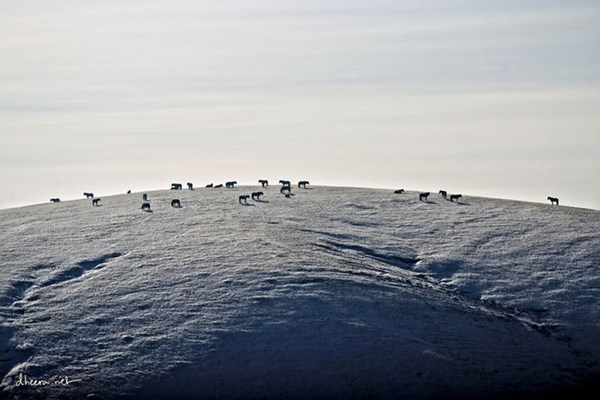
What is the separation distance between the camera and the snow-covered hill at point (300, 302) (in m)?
51.7

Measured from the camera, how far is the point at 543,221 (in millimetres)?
79188

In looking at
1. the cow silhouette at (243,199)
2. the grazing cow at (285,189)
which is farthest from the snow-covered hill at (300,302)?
the grazing cow at (285,189)

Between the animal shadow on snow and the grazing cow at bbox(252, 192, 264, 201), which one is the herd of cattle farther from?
the animal shadow on snow

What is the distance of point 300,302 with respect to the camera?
59.8 metres

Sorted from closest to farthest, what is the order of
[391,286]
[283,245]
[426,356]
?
[426,356] < [391,286] < [283,245]

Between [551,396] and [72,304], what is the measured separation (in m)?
27.0

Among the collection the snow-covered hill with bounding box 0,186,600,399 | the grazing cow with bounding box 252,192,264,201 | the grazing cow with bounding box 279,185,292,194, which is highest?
the grazing cow with bounding box 279,185,292,194

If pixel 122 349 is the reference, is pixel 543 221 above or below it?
above

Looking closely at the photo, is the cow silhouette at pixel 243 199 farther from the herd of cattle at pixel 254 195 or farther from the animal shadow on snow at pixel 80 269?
the animal shadow on snow at pixel 80 269

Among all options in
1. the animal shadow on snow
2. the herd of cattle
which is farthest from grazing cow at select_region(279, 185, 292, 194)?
the animal shadow on snow

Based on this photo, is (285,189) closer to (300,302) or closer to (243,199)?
(243,199)

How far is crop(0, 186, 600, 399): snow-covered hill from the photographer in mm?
51656

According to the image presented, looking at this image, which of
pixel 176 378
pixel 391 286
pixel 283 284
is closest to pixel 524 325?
pixel 391 286

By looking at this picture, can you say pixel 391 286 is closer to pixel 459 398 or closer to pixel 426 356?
pixel 426 356
